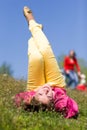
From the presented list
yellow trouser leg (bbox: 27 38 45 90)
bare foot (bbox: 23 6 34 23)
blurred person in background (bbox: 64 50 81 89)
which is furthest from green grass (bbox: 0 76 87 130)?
blurred person in background (bbox: 64 50 81 89)

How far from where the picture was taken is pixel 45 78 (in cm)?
919

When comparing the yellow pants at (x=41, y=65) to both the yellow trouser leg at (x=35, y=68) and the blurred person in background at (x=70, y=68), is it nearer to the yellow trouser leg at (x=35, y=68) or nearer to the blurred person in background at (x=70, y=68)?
the yellow trouser leg at (x=35, y=68)

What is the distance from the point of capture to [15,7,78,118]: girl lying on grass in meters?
8.69

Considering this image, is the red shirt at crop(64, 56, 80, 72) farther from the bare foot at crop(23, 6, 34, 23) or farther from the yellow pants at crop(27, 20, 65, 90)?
the yellow pants at crop(27, 20, 65, 90)

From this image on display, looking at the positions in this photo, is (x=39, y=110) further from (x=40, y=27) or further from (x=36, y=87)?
(x=40, y=27)

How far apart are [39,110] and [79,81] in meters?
18.2

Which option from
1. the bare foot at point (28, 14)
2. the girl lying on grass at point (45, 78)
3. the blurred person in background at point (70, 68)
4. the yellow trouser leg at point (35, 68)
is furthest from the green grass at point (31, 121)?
the blurred person in background at point (70, 68)

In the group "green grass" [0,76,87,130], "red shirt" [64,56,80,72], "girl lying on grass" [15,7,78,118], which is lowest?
"green grass" [0,76,87,130]

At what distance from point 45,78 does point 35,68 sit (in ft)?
1.15

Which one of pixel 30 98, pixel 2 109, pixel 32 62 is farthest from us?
pixel 32 62

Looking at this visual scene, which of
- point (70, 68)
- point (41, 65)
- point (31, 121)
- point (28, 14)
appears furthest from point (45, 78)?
point (70, 68)

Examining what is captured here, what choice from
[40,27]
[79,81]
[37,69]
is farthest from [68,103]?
[79,81]

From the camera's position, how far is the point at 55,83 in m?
9.14

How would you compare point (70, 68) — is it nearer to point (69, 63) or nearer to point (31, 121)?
point (69, 63)
